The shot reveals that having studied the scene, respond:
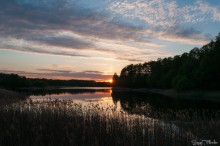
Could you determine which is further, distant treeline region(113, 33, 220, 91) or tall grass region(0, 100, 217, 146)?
distant treeline region(113, 33, 220, 91)

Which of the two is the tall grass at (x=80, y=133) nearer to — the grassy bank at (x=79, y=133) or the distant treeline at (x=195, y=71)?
the grassy bank at (x=79, y=133)

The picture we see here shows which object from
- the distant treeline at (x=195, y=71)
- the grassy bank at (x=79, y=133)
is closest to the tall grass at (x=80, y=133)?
the grassy bank at (x=79, y=133)

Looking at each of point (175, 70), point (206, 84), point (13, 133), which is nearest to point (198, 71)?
point (206, 84)

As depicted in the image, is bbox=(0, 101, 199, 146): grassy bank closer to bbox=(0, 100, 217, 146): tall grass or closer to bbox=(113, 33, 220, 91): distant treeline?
bbox=(0, 100, 217, 146): tall grass

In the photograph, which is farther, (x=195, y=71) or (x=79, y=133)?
(x=195, y=71)

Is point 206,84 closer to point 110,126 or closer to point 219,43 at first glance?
point 219,43

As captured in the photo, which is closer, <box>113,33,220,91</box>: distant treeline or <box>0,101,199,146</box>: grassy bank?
<box>0,101,199,146</box>: grassy bank

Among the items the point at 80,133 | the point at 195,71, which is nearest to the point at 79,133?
the point at 80,133

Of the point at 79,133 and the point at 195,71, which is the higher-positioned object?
the point at 195,71

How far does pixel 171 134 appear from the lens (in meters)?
12.5

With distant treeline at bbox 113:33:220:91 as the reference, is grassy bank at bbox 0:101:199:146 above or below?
below

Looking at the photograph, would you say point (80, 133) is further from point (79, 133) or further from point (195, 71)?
point (195, 71)

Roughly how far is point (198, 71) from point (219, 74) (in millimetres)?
5447

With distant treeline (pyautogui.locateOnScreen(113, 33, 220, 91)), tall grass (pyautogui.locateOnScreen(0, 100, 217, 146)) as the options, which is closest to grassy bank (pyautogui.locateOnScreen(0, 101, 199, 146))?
tall grass (pyautogui.locateOnScreen(0, 100, 217, 146))
